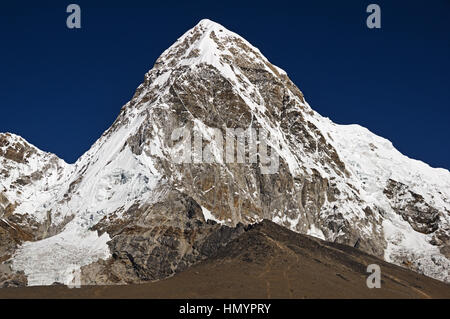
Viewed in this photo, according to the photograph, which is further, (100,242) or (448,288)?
(100,242)

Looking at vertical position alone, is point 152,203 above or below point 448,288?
above

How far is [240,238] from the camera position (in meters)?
162

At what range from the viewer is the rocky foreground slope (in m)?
135

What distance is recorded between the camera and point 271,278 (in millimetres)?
139625

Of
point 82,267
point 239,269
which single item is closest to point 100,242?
point 82,267

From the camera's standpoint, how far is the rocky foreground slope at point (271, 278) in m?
135

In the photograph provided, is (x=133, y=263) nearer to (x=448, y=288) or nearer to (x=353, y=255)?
(x=353, y=255)
